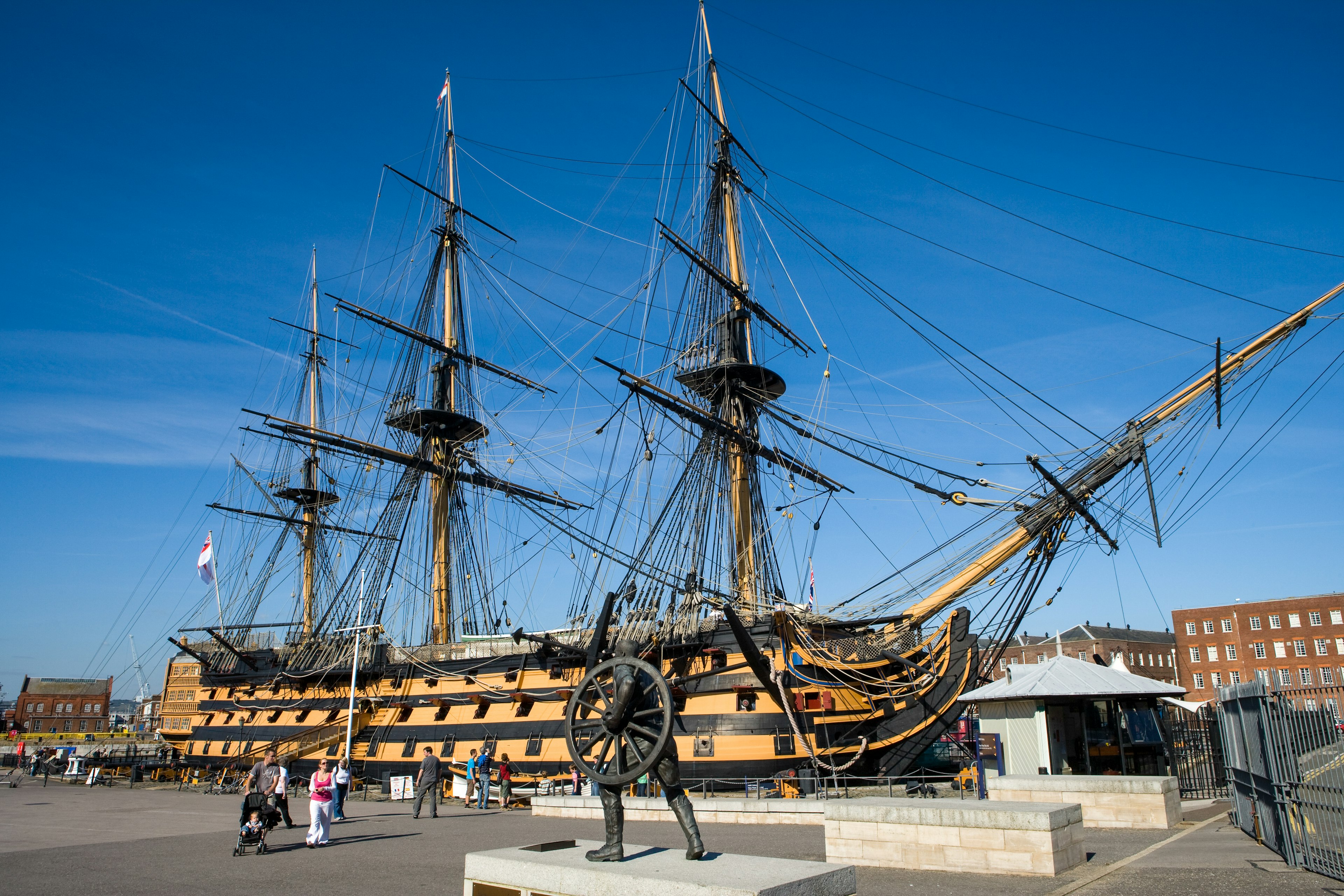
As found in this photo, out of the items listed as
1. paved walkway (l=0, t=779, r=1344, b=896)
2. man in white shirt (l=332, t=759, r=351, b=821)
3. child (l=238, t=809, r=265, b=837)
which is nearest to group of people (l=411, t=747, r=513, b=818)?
paved walkway (l=0, t=779, r=1344, b=896)

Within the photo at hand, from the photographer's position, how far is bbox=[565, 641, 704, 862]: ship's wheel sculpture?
23.9 feet

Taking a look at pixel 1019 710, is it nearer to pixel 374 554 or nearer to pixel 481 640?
pixel 481 640

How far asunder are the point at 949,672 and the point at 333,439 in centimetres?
2588

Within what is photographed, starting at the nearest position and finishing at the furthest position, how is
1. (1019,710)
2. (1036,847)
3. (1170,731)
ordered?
1. (1036,847)
2. (1019,710)
3. (1170,731)

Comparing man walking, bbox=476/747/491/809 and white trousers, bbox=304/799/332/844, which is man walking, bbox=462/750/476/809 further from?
white trousers, bbox=304/799/332/844

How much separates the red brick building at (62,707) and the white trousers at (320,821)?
89524mm

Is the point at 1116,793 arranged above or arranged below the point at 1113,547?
below

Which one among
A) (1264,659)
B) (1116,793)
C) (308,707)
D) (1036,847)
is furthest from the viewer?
(1264,659)

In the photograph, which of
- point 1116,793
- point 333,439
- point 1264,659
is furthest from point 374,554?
point 1264,659

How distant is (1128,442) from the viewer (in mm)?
17062

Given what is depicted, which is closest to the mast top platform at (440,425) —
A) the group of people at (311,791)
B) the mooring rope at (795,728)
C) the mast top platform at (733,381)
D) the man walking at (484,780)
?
the mast top platform at (733,381)

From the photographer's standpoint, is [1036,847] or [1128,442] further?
[1128,442]

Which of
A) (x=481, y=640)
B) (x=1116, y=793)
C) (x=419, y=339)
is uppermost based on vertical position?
(x=419, y=339)

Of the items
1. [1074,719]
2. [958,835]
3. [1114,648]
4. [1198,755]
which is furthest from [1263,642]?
[958,835]
